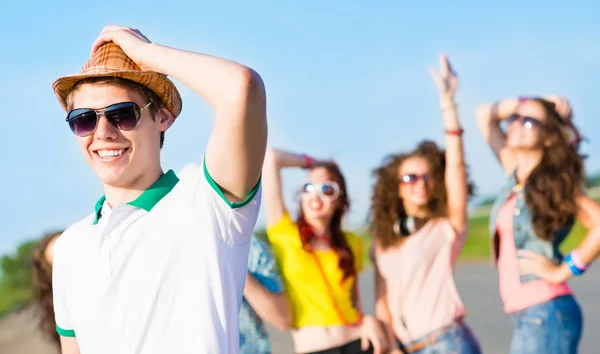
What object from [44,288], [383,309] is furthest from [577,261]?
[44,288]

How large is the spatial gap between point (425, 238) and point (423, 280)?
0.99 feet

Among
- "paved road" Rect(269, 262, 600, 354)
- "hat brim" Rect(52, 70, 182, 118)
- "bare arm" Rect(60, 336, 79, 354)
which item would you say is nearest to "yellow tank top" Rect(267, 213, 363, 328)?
"bare arm" Rect(60, 336, 79, 354)

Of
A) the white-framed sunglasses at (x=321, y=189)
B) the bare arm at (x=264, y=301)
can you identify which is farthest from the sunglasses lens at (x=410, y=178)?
the bare arm at (x=264, y=301)

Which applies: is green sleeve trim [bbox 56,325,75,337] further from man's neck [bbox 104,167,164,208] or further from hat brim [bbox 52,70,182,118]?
hat brim [bbox 52,70,182,118]

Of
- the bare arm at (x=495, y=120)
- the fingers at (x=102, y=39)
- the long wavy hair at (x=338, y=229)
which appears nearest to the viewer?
the fingers at (x=102, y=39)

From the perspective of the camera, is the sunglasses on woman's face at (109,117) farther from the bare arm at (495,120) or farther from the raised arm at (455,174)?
the bare arm at (495,120)

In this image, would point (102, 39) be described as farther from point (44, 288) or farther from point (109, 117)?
point (44, 288)

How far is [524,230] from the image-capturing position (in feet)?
18.1

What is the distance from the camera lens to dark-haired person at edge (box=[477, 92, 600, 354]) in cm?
527

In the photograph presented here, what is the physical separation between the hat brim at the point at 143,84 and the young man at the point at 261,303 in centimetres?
270

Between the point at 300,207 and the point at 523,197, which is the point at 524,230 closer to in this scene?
the point at 523,197

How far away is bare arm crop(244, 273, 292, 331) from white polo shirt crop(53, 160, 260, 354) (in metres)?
2.88

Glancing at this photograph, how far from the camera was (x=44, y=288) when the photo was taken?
4.91 m

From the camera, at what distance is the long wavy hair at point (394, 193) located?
591 cm
